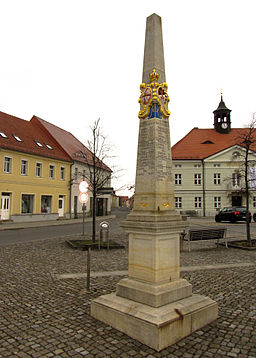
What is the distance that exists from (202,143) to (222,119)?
5366 millimetres

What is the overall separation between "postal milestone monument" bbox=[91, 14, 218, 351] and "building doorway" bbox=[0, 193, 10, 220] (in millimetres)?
22457

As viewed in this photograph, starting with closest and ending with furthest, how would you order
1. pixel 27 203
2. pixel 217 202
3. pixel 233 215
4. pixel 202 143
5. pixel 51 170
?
pixel 233 215 → pixel 27 203 → pixel 51 170 → pixel 217 202 → pixel 202 143

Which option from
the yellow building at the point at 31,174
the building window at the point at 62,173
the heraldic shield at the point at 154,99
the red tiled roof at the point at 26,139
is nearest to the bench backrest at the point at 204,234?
the heraldic shield at the point at 154,99

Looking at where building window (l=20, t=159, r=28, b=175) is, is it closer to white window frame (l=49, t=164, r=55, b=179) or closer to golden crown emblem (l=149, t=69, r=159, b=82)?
white window frame (l=49, t=164, r=55, b=179)

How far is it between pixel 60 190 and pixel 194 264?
24.7 meters

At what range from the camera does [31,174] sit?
91.5 ft

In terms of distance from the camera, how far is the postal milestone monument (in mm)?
3875

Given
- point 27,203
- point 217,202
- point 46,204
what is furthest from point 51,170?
point 217,202

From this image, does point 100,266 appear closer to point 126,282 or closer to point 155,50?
point 126,282

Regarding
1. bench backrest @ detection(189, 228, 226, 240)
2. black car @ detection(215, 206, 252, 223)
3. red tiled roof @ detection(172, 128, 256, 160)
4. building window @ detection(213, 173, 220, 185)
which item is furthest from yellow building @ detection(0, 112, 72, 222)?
building window @ detection(213, 173, 220, 185)

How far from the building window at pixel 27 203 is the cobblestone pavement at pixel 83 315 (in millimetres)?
18932

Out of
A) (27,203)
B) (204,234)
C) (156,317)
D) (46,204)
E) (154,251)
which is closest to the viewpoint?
(156,317)

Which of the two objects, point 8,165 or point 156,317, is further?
point 8,165

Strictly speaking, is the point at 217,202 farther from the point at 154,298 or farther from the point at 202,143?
the point at 154,298
